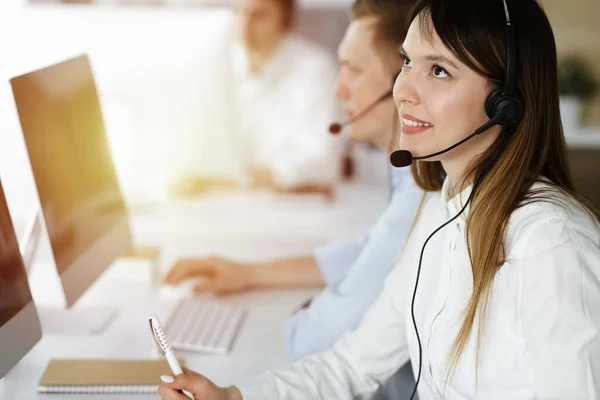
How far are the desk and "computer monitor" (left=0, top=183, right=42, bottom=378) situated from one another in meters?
0.11

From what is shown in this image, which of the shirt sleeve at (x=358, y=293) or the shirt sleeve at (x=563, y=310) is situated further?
the shirt sleeve at (x=358, y=293)

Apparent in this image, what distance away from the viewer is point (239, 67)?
8.66 ft

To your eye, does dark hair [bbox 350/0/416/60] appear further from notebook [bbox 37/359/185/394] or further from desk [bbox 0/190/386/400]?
notebook [bbox 37/359/185/394]

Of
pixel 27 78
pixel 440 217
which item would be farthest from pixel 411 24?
pixel 27 78

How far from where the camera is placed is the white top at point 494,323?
692mm

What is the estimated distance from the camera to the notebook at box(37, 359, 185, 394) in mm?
951

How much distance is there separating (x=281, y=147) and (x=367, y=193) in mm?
732

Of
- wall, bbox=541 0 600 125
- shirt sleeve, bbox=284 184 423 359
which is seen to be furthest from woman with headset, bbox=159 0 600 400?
wall, bbox=541 0 600 125

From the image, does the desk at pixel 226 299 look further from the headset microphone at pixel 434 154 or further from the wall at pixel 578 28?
the wall at pixel 578 28

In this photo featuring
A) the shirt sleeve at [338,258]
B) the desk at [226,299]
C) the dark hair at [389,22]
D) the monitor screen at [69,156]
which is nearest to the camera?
the monitor screen at [69,156]

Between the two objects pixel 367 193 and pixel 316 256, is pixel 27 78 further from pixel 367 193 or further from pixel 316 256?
pixel 367 193

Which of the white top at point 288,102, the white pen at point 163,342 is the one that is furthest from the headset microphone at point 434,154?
the white top at point 288,102

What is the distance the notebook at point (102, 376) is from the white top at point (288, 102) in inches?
58.2

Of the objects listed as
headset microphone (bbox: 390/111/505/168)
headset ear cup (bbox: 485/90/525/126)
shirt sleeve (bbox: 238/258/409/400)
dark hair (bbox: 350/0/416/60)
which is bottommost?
shirt sleeve (bbox: 238/258/409/400)
